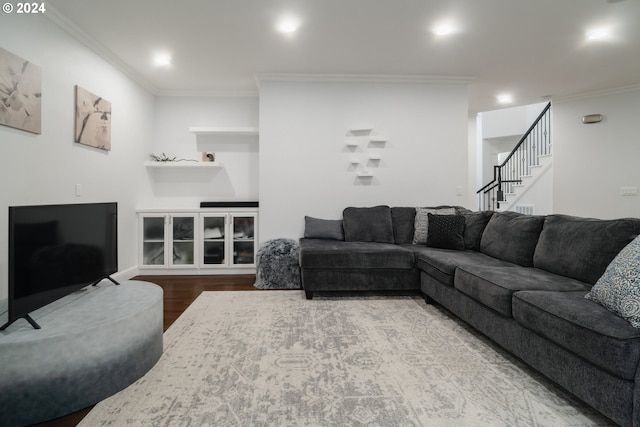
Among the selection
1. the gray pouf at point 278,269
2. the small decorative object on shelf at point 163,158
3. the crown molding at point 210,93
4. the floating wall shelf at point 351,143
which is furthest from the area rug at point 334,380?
the crown molding at point 210,93

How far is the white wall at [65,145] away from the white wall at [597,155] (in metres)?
6.60

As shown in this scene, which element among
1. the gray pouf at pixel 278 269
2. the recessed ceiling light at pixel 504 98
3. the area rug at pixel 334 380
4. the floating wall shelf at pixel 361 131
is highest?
the recessed ceiling light at pixel 504 98

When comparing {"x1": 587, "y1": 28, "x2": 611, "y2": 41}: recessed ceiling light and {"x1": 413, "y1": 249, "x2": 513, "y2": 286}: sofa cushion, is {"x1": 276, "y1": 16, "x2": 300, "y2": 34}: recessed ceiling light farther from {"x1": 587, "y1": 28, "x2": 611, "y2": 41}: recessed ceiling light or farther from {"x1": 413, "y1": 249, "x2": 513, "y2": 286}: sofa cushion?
{"x1": 587, "y1": 28, "x2": 611, "y2": 41}: recessed ceiling light

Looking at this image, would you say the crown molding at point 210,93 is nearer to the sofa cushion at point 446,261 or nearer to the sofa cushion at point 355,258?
the sofa cushion at point 355,258

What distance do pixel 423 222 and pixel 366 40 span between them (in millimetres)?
2191

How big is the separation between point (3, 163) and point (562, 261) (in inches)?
166

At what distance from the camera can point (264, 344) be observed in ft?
8.14

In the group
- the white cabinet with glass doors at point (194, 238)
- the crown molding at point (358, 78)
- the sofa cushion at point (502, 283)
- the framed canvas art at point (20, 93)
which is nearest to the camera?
the sofa cushion at point (502, 283)

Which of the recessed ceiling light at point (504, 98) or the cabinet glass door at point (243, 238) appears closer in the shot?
the cabinet glass door at point (243, 238)

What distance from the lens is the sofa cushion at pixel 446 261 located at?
2977 mm

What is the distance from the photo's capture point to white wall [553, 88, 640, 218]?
507 cm

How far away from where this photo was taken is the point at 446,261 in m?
3.07

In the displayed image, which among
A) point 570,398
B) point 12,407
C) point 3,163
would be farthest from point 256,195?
point 570,398

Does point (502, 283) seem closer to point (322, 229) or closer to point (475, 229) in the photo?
point (475, 229)
